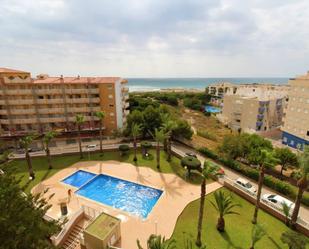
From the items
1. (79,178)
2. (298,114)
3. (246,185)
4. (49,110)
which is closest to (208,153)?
(246,185)

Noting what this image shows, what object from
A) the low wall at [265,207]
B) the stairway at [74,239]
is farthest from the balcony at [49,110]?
the low wall at [265,207]

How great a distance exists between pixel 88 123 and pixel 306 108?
A: 49.5m

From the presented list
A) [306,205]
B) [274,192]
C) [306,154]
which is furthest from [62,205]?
[306,205]

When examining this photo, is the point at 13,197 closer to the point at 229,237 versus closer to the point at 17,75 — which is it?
the point at 229,237

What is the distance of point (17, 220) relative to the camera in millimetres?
9828

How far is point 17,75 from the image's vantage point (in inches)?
1619

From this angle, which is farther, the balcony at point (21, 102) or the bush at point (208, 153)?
the balcony at point (21, 102)

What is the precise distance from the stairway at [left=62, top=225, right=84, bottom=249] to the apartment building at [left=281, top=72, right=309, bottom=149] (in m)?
44.9

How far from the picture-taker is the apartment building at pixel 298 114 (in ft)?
137

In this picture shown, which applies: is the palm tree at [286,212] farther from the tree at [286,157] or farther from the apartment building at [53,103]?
the apartment building at [53,103]

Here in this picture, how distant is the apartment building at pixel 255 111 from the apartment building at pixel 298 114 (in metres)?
9.23

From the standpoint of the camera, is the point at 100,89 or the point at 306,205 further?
the point at 100,89

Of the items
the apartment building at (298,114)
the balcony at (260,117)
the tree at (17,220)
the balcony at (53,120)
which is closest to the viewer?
the tree at (17,220)

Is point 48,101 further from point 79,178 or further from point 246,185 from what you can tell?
point 246,185
